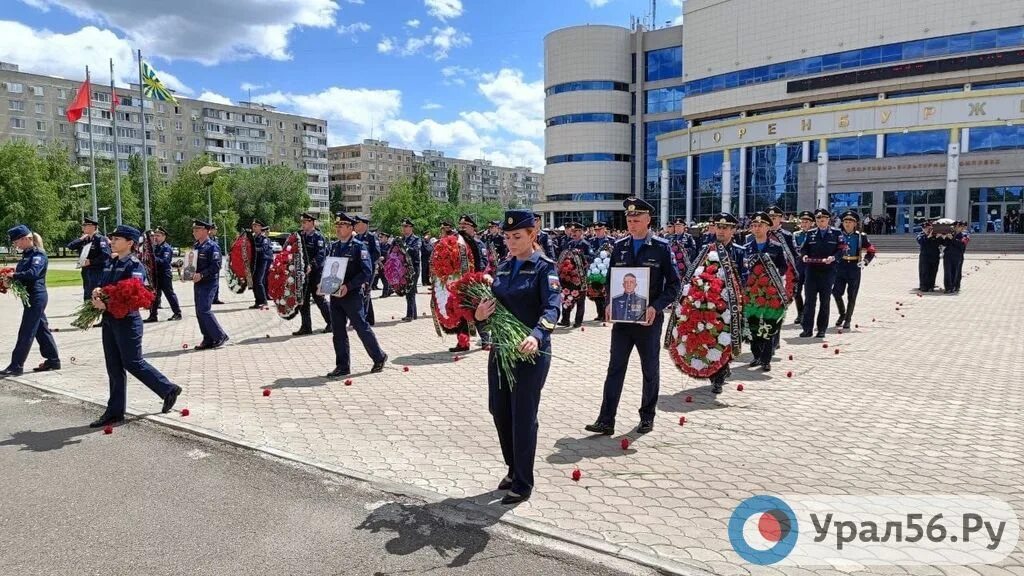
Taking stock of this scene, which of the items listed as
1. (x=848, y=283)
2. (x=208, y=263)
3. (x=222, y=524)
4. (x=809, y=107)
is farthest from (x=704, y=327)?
(x=809, y=107)

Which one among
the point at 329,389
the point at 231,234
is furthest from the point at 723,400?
the point at 231,234

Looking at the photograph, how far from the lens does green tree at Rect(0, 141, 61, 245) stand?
47969mm

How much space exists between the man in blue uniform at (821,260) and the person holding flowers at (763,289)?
94.8 inches

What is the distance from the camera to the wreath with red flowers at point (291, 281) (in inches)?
491

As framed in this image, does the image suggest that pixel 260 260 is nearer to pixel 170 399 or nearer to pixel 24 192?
pixel 170 399

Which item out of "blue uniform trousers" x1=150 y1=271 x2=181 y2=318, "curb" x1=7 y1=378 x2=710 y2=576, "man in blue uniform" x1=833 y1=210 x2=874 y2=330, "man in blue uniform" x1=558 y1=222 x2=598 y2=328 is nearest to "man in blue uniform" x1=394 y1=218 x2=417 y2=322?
"man in blue uniform" x1=558 y1=222 x2=598 y2=328

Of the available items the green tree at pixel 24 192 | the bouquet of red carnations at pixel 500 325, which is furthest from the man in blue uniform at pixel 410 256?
the green tree at pixel 24 192

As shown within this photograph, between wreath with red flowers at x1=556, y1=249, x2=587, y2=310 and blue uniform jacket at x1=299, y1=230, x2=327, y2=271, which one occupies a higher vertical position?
blue uniform jacket at x1=299, y1=230, x2=327, y2=271

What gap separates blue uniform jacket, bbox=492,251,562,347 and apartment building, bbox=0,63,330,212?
7515cm

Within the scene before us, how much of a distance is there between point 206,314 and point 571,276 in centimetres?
678

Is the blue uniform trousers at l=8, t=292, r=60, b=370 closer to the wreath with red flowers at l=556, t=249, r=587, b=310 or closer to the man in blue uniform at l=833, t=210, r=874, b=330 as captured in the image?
the wreath with red flowers at l=556, t=249, r=587, b=310

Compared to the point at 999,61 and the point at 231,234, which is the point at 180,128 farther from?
the point at 999,61

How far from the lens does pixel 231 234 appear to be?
68.8 metres

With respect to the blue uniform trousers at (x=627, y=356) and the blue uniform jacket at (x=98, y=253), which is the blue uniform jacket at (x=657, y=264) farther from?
the blue uniform jacket at (x=98, y=253)
